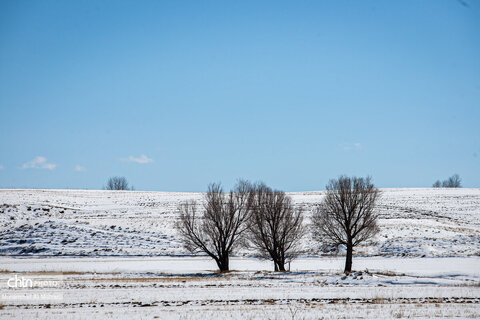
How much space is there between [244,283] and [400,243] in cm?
2990

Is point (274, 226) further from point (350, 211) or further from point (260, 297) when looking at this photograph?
point (260, 297)

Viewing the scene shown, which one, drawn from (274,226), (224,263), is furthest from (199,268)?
(274,226)

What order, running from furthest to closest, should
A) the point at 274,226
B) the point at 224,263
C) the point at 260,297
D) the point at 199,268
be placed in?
the point at 199,268
the point at 274,226
the point at 224,263
the point at 260,297

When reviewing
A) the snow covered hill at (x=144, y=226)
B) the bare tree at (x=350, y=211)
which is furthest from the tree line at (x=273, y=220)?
the snow covered hill at (x=144, y=226)

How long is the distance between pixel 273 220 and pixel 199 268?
874 centimetres

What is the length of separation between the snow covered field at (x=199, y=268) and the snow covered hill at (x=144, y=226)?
155 mm

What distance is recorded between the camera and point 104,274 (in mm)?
33781

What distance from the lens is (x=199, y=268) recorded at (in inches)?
1540

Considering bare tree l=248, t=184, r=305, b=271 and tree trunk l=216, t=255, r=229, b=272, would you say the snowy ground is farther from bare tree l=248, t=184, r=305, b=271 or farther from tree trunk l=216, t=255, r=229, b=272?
bare tree l=248, t=184, r=305, b=271

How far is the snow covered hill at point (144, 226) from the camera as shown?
163ft

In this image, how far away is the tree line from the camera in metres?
33.0

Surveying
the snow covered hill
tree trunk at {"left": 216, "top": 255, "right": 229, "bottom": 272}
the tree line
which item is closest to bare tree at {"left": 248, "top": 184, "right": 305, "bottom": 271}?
the tree line

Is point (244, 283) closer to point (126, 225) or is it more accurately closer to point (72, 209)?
Answer: point (126, 225)

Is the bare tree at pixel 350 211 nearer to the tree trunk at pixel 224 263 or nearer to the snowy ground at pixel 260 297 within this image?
the snowy ground at pixel 260 297
